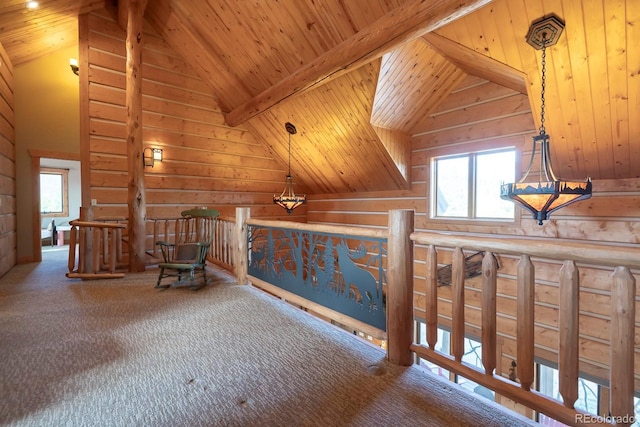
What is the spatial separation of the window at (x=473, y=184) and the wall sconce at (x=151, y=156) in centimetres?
487

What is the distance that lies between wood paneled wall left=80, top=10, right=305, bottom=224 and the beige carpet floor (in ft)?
8.86

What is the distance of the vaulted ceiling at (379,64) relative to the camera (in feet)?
9.19

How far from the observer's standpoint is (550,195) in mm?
2627

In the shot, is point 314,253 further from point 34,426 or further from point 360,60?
point 360,60

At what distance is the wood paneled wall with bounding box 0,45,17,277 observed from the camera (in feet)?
14.4

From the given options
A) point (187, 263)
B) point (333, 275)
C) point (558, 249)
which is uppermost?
point (558, 249)

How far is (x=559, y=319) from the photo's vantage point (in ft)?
4.80

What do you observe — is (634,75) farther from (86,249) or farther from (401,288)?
(86,249)

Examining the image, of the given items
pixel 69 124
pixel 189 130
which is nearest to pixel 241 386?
pixel 189 130

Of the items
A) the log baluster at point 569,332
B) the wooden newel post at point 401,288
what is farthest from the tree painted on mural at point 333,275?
the log baluster at point 569,332

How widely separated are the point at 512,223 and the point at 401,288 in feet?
11.1

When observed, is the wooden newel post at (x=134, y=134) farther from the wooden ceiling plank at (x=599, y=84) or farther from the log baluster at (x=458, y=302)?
the wooden ceiling plank at (x=599, y=84)

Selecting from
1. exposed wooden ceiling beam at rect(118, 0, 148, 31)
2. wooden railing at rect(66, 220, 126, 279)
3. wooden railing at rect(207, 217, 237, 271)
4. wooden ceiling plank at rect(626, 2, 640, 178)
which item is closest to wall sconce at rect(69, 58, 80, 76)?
exposed wooden ceiling beam at rect(118, 0, 148, 31)

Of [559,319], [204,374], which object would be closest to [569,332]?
[559,319]
